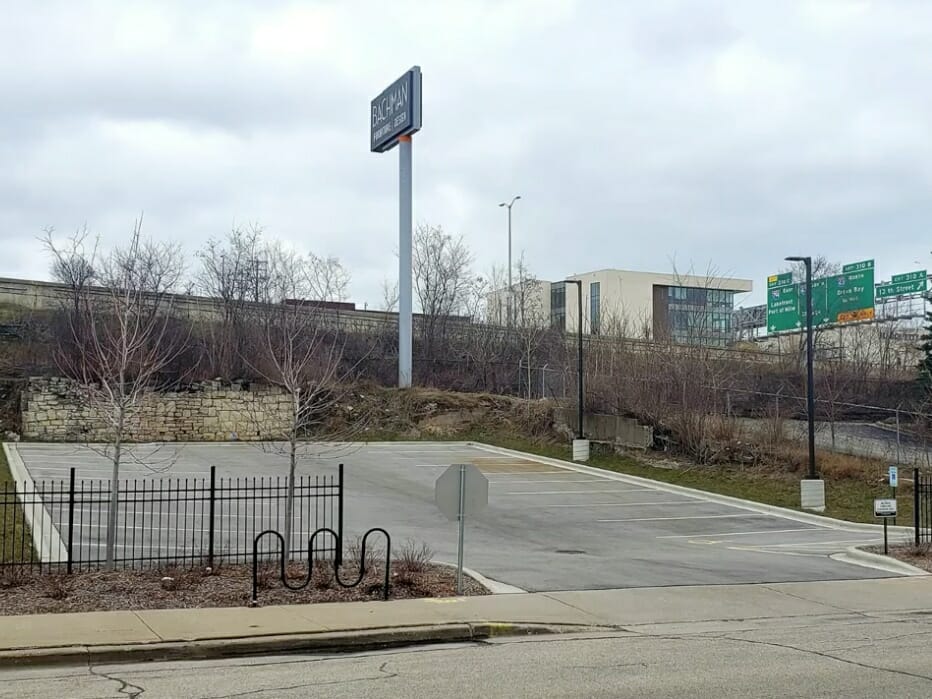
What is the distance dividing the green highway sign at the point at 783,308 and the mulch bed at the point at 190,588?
3522 cm

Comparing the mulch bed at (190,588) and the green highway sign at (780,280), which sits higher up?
the green highway sign at (780,280)

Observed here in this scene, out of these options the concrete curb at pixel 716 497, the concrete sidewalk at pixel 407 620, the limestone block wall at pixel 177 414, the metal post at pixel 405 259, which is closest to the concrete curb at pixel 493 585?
the concrete sidewalk at pixel 407 620

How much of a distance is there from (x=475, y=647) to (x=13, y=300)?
149ft

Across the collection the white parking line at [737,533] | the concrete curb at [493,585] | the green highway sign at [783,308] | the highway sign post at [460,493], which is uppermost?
the green highway sign at [783,308]

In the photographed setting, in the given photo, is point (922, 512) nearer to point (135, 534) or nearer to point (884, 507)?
point (884, 507)

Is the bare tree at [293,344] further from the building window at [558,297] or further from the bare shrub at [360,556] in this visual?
the building window at [558,297]

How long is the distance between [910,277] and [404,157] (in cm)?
2754

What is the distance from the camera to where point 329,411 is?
149 ft

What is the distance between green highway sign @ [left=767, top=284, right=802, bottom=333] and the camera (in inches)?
1795

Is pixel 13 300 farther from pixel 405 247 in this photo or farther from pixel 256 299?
pixel 405 247

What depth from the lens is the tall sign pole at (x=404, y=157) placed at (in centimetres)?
4856

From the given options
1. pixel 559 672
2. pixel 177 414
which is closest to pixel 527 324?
pixel 177 414

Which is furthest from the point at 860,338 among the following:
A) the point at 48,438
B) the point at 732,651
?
the point at 732,651

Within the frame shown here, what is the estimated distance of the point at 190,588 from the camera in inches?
502
